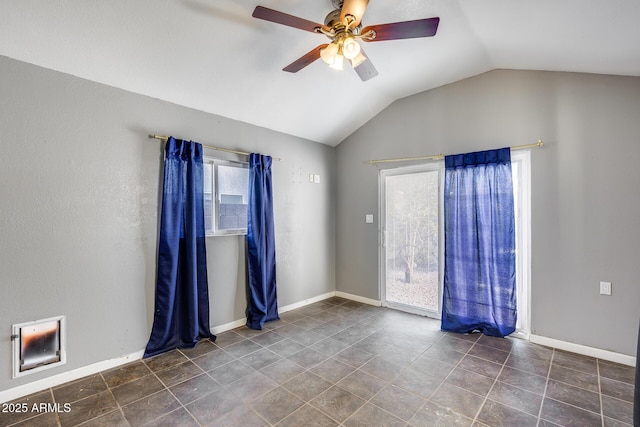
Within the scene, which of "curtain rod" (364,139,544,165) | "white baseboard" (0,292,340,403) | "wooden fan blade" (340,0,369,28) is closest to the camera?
"wooden fan blade" (340,0,369,28)

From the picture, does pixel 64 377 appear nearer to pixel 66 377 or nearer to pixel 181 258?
pixel 66 377

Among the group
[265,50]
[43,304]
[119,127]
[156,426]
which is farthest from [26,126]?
[156,426]

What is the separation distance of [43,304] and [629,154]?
198 inches

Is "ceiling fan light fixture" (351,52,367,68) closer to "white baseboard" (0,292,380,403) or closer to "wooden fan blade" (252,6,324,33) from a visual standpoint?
"wooden fan blade" (252,6,324,33)

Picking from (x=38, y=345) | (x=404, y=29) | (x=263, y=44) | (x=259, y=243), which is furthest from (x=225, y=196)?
(x=404, y=29)

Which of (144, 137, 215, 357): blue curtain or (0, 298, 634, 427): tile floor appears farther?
(144, 137, 215, 357): blue curtain

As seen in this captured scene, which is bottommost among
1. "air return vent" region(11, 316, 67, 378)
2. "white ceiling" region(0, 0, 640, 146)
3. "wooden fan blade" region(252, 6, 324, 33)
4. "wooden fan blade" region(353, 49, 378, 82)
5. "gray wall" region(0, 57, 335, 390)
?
"air return vent" region(11, 316, 67, 378)

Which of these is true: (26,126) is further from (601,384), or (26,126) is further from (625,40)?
(601,384)

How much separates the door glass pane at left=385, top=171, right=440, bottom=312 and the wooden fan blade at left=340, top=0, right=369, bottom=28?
2.41 m

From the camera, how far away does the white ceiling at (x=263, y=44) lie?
1.96 m

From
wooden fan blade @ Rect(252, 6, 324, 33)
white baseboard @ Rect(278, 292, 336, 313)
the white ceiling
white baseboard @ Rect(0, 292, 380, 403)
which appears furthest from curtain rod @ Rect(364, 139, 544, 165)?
white baseboard @ Rect(0, 292, 380, 403)

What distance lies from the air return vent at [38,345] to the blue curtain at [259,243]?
1.71 metres

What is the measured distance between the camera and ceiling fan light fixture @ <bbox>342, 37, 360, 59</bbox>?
1.90m

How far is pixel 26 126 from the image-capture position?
2148 millimetres
